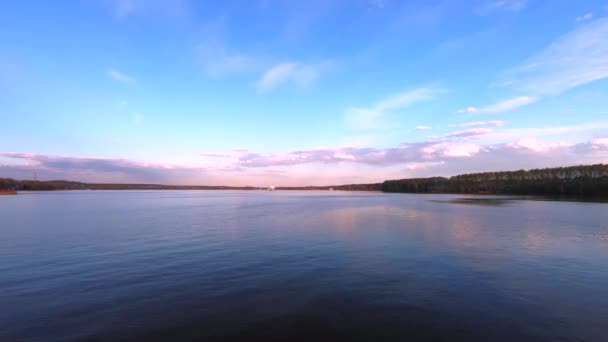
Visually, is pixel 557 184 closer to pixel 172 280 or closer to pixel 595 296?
pixel 595 296

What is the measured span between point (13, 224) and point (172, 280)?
1076 inches

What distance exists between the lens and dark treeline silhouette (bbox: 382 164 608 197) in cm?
9150

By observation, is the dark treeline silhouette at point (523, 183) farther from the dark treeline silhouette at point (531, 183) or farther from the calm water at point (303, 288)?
the calm water at point (303, 288)

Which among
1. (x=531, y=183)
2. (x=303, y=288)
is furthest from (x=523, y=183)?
(x=303, y=288)

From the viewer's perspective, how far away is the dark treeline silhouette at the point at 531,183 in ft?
300

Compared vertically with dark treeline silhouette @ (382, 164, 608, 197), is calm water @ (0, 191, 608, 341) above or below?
below

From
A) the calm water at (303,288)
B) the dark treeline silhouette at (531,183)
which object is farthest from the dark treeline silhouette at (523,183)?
the calm water at (303,288)

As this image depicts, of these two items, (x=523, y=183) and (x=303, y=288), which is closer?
(x=303, y=288)

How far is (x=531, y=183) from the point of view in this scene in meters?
113

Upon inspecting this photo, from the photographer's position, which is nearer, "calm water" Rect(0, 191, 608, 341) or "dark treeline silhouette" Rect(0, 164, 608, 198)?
"calm water" Rect(0, 191, 608, 341)

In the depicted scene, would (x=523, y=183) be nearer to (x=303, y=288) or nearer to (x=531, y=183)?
(x=531, y=183)

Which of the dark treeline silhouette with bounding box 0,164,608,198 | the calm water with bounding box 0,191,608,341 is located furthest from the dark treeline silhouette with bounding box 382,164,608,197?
the calm water with bounding box 0,191,608,341

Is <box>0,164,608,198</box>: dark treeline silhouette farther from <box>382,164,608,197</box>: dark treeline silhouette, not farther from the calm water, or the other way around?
the calm water

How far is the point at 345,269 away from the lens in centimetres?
1275
